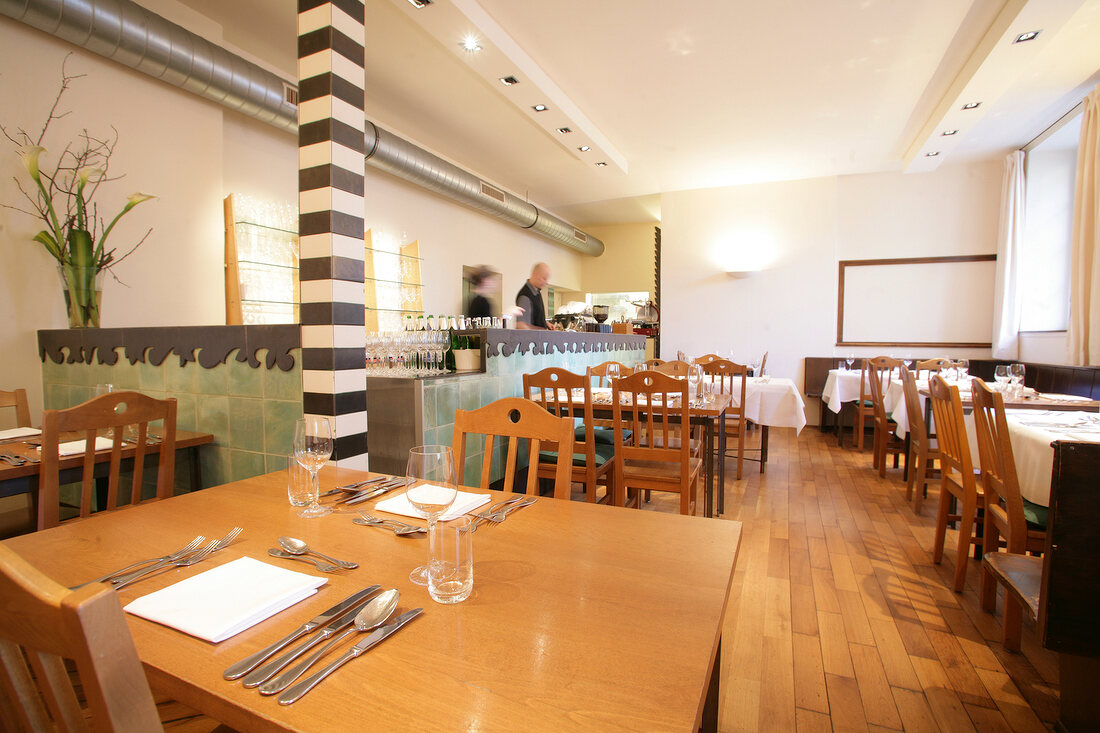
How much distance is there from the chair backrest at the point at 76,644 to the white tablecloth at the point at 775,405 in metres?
4.83

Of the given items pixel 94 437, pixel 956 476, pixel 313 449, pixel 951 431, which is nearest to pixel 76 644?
pixel 313 449

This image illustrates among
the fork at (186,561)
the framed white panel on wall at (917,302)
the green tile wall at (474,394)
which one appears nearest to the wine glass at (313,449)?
the fork at (186,561)

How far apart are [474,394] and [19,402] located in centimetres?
232

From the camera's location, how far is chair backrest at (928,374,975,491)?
2.40 metres

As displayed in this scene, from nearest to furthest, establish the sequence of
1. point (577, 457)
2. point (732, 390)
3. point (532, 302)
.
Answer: point (577, 457) → point (732, 390) → point (532, 302)

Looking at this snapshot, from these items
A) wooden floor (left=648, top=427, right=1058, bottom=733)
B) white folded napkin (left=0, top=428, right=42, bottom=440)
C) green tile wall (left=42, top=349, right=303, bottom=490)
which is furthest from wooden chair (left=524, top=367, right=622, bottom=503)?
white folded napkin (left=0, top=428, right=42, bottom=440)

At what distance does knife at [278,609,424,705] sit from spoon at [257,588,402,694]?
0.01 m

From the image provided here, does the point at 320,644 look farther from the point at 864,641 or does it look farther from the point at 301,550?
the point at 864,641

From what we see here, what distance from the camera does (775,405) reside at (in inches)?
187

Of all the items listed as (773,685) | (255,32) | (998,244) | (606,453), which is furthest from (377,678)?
(998,244)

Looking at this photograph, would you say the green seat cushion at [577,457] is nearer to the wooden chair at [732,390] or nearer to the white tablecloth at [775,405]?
the wooden chair at [732,390]

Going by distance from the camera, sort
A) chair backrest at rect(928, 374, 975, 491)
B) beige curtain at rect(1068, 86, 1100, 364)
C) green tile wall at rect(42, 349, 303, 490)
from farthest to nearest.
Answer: beige curtain at rect(1068, 86, 1100, 364) → green tile wall at rect(42, 349, 303, 490) → chair backrest at rect(928, 374, 975, 491)

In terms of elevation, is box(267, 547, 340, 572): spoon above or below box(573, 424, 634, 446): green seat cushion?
above

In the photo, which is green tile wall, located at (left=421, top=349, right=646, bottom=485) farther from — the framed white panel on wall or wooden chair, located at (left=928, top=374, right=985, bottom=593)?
the framed white panel on wall
